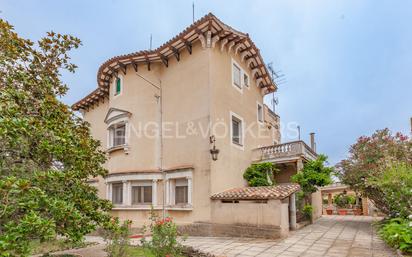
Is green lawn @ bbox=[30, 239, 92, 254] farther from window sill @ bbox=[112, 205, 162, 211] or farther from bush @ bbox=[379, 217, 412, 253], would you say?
bush @ bbox=[379, 217, 412, 253]

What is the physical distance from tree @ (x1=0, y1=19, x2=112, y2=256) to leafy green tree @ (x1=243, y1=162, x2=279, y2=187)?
8.85 meters

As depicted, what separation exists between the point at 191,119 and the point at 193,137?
2.99ft

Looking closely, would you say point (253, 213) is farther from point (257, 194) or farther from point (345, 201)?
point (345, 201)

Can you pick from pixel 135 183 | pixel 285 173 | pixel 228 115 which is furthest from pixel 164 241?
pixel 285 173

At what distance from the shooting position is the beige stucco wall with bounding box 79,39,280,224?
12570mm

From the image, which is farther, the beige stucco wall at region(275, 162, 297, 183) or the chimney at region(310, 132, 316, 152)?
the chimney at region(310, 132, 316, 152)

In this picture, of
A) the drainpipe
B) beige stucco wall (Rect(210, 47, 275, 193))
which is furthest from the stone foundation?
the drainpipe

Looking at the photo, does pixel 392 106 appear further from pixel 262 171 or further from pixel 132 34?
pixel 132 34

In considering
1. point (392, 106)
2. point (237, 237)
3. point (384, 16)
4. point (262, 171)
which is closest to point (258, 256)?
point (237, 237)

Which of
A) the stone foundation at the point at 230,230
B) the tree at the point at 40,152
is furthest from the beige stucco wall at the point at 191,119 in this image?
the tree at the point at 40,152

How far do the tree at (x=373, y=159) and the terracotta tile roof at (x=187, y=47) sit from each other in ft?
22.6

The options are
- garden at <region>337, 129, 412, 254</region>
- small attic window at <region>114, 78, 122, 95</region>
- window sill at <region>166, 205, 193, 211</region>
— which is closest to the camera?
garden at <region>337, 129, 412, 254</region>

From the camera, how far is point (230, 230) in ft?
37.6

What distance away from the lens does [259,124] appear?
1767 centimetres
